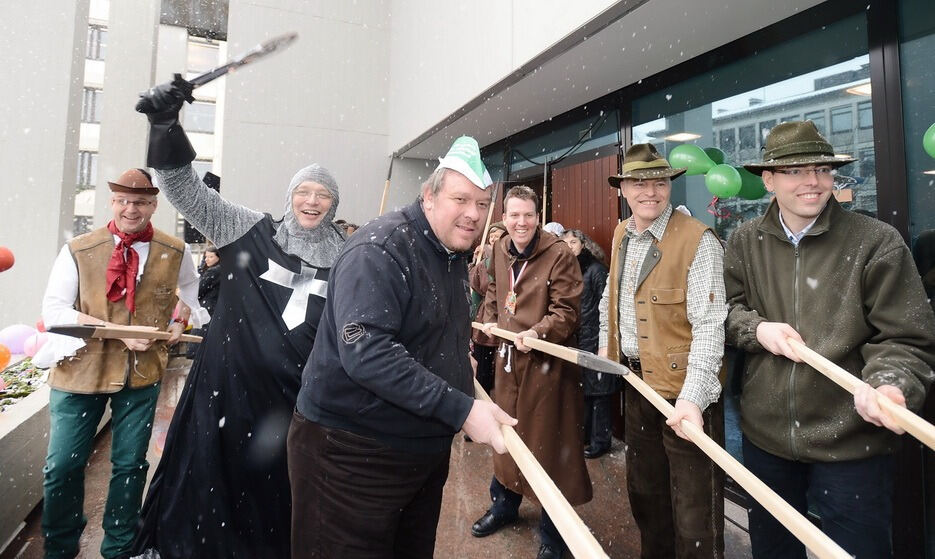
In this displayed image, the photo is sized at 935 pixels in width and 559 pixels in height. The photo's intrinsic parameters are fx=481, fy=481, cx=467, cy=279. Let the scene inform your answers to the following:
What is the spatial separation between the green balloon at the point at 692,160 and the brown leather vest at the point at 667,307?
4.18ft

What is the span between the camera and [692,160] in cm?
333

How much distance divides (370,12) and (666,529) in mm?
8926

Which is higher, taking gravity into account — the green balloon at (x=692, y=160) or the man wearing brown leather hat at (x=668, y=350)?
the green balloon at (x=692, y=160)

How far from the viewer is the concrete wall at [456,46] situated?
12.3ft

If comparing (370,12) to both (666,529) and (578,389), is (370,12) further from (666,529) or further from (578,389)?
(666,529)

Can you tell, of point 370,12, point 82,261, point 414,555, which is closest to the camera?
point 414,555

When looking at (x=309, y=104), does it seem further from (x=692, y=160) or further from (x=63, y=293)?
(x=692, y=160)

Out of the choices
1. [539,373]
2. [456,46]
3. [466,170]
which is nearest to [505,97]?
[456,46]

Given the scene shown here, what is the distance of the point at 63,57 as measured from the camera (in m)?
6.16

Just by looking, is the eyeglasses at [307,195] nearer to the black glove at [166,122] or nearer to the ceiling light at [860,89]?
the black glove at [166,122]

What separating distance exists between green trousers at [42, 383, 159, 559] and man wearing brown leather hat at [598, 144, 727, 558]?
2.72 meters

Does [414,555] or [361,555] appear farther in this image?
[414,555]

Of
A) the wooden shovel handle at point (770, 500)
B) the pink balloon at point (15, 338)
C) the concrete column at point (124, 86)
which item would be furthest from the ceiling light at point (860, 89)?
the concrete column at point (124, 86)

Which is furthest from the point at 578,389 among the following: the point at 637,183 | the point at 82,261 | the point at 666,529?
the point at 82,261
